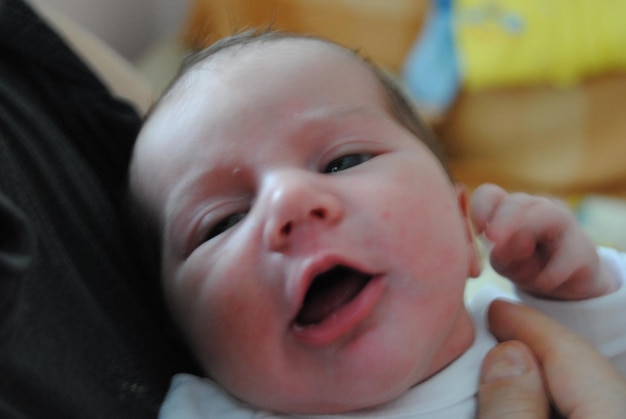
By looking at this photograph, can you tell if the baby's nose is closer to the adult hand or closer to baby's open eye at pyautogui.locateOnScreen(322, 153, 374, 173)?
baby's open eye at pyautogui.locateOnScreen(322, 153, 374, 173)

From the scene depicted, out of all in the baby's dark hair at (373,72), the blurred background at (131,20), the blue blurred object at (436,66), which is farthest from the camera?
the blurred background at (131,20)

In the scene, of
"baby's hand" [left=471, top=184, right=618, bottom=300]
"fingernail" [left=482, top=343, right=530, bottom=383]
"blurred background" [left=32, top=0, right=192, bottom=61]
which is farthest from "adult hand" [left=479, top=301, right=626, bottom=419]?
"blurred background" [left=32, top=0, right=192, bottom=61]

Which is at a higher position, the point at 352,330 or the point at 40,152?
the point at 40,152

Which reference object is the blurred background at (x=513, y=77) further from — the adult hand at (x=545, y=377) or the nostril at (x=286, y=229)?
the nostril at (x=286, y=229)

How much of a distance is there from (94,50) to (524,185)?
121cm

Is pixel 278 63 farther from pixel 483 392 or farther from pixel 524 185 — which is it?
pixel 524 185

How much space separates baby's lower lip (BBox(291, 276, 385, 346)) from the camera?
2.02ft

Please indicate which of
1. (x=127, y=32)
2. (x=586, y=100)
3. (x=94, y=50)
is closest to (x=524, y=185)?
(x=586, y=100)

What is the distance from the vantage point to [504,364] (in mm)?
709

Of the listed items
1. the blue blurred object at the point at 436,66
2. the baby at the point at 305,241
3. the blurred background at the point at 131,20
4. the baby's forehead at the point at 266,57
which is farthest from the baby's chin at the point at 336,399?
the blurred background at the point at 131,20

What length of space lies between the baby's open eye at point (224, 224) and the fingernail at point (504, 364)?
0.94 ft

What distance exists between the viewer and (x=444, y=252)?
2.21ft

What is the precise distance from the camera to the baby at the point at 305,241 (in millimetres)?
623

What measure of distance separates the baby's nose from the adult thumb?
0.23 m
